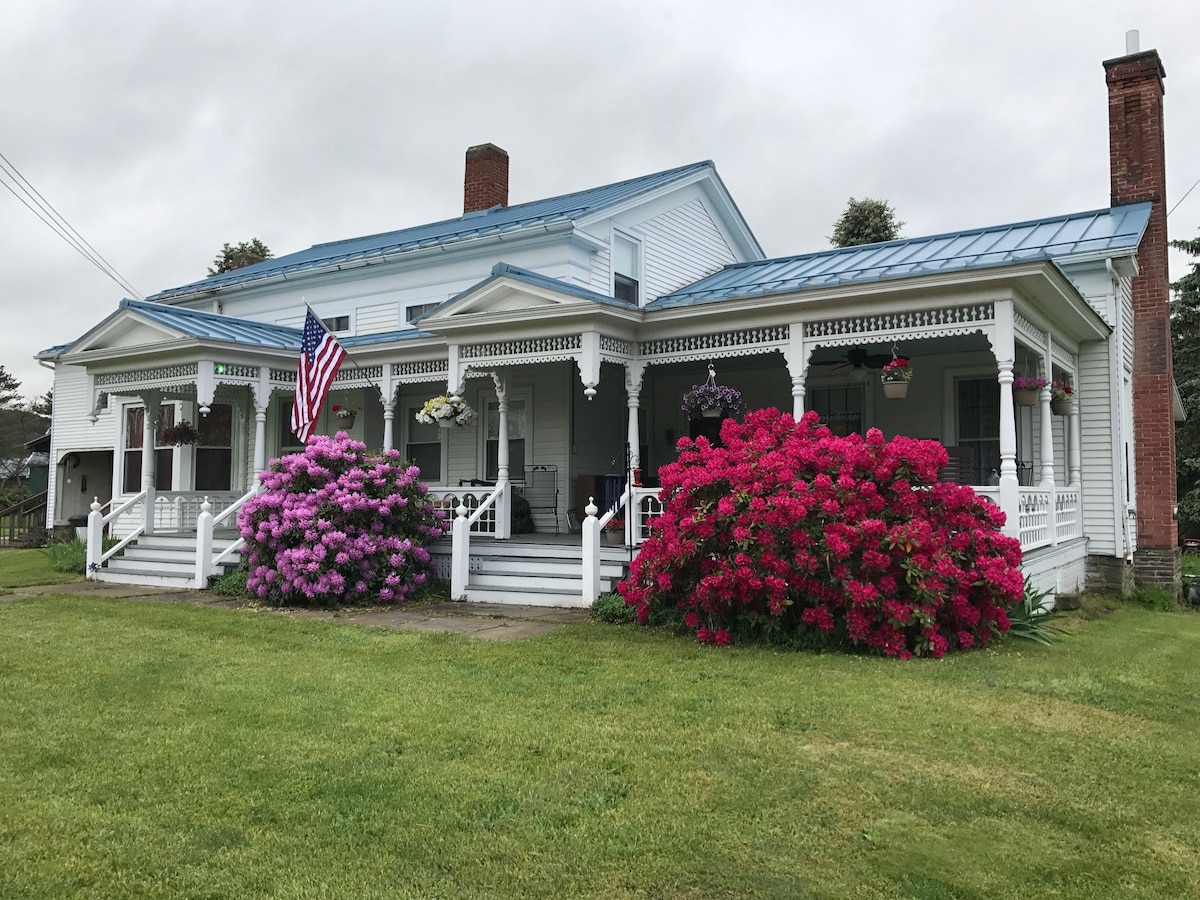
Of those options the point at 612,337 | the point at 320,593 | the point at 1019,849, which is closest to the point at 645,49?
the point at 612,337

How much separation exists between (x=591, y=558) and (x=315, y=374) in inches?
197

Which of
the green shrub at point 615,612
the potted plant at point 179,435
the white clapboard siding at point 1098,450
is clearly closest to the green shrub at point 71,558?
the potted plant at point 179,435

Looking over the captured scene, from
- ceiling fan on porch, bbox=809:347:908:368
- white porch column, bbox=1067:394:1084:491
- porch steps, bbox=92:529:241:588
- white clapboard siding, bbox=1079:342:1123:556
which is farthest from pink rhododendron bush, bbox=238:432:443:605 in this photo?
white clapboard siding, bbox=1079:342:1123:556

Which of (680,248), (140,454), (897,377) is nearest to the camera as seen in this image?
(897,377)

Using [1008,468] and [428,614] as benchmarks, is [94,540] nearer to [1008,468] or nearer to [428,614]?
[428,614]

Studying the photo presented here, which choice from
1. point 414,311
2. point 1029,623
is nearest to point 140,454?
point 414,311

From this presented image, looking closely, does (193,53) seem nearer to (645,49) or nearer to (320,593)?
(645,49)

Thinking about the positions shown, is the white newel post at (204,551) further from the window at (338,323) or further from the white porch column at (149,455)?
the window at (338,323)

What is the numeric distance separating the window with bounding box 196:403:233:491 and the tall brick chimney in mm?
16767

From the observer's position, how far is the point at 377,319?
16938mm

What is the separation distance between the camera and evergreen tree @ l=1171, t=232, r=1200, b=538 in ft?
85.6

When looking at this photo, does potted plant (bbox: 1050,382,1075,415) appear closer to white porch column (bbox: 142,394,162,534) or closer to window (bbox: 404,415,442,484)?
window (bbox: 404,415,442,484)

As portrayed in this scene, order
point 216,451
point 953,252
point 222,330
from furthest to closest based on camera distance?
point 216,451 → point 222,330 → point 953,252

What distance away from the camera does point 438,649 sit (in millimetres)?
7918
